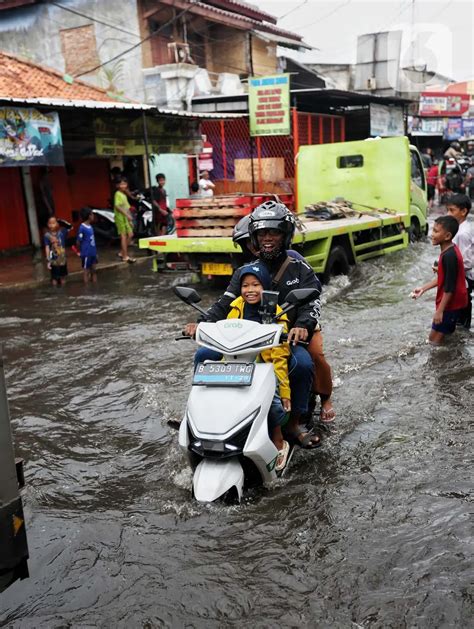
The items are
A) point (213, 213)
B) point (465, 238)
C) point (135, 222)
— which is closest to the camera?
point (465, 238)

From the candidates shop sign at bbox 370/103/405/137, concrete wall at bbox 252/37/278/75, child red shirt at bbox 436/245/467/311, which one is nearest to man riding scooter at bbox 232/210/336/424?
child red shirt at bbox 436/245/467/311

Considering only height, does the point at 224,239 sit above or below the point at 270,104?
below

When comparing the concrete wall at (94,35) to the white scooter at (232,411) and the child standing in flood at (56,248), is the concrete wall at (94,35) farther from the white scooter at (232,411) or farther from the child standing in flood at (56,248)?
the white scooter at (232,411)

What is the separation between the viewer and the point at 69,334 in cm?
799

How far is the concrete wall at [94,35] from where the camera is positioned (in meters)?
19.2

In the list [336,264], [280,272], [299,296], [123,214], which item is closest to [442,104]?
[123,214]

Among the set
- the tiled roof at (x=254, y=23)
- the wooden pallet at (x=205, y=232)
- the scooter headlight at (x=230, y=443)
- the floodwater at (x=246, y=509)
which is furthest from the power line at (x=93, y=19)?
the scooter headlight at (x=230, y=443)

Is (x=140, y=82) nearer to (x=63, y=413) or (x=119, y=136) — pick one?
(x=119, y=136)

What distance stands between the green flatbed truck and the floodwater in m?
2.98

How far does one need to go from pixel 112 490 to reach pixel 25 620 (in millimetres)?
1277

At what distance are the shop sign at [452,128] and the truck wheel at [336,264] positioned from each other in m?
24.9

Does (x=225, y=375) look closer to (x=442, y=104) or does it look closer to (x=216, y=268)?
(x=216, y=268)

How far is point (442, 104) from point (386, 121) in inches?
386

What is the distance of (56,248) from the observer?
10.4m
